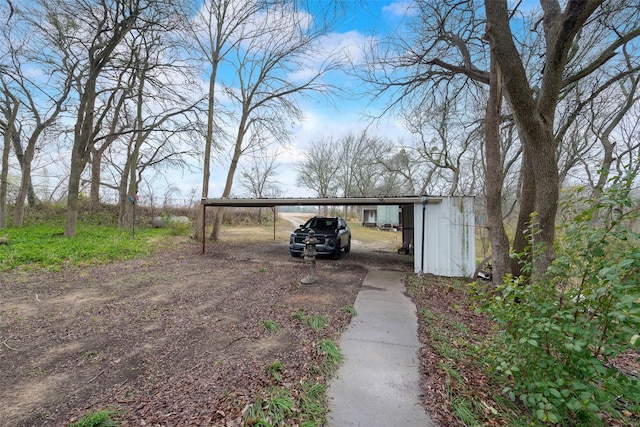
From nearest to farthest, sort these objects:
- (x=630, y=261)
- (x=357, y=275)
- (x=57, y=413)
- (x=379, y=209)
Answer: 1. (x=630, y=261)
2. (x=57, y=413)
3. (x=357, y=275)
4. (x=379, y=209)

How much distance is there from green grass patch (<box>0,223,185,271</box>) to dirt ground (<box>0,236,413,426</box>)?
2.77 ft

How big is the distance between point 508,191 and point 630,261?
49.2 feet

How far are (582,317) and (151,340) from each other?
4286 mm

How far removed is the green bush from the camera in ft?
5.04

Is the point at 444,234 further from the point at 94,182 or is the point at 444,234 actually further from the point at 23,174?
the point at 94,182

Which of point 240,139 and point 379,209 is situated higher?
point 240,139

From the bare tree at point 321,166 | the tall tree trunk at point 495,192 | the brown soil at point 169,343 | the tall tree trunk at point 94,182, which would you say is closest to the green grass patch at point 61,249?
the brown soil at point 169,343

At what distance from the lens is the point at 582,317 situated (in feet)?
5.79

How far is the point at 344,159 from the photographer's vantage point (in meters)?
31.3

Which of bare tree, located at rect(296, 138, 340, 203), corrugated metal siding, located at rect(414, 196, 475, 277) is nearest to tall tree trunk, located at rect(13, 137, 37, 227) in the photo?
corrugated metal siding, located at rect(414, 196, 475, 277)

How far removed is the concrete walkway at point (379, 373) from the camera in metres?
2.16

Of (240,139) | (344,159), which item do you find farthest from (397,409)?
(344,159)

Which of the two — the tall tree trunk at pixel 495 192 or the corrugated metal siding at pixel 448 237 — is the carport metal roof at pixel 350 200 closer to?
the corrugated metal siding at pixel 448 237

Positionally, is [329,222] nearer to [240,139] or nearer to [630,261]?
[240,139]
